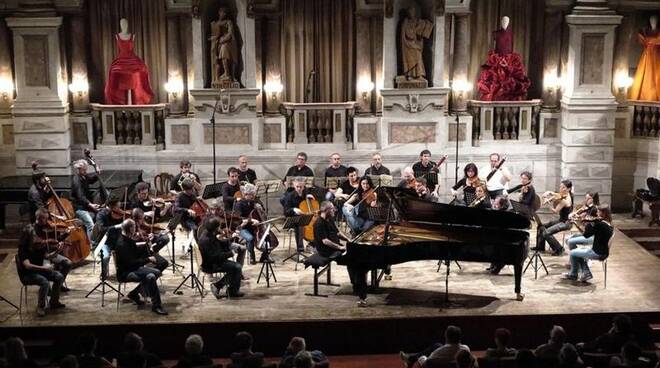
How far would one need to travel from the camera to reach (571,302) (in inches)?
442

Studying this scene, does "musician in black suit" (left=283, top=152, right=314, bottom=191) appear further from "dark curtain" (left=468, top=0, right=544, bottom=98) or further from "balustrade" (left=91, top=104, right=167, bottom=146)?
"dark curtain" (left=468, top=0, right=544, bottom=98)

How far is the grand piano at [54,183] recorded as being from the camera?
13.9 m

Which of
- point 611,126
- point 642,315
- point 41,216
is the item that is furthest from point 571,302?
point 41,216

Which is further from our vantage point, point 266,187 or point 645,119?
point 645,119

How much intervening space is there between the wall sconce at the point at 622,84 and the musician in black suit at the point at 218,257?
758 centimetres

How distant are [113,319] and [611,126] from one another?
27.9ft

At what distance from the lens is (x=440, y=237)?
36.4ft

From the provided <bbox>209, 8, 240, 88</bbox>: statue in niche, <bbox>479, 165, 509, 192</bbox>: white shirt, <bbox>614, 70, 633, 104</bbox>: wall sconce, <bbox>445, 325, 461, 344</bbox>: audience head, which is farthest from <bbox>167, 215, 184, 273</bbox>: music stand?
<bbox>614, 70, 633, 104</bbox>: wall sconce

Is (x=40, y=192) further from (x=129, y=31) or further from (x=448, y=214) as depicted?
(x=448, y=214)

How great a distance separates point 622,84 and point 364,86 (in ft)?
13.6

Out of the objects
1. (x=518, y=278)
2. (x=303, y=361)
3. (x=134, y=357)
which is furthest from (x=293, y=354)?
(x=518, y=278)

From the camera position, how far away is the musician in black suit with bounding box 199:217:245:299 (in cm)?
1114

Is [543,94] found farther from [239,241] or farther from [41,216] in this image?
[41,216]

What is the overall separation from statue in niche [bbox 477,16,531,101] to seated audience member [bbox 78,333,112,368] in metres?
8.86
